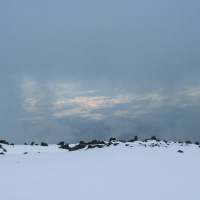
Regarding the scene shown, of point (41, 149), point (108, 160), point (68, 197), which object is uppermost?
point (41, 149)

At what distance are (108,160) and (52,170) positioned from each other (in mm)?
3004

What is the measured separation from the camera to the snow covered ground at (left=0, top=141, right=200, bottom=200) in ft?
30.2

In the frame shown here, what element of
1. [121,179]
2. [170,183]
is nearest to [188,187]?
[170,183]

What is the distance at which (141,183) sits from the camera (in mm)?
10516

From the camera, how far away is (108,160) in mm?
15625

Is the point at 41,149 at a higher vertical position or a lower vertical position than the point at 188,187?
higher

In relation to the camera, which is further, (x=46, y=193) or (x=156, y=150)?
(x=156, y=150)

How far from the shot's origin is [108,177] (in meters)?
11.7

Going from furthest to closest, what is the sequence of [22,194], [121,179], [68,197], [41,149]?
1. [41,149]
2. [121,179]
3. [22,194]
4. [68,197]

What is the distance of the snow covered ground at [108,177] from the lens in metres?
9.22

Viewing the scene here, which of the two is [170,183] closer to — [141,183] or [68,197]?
[141,183]

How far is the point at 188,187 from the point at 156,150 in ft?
30.0

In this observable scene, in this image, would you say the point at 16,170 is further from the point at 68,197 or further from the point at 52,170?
the point at 68,197

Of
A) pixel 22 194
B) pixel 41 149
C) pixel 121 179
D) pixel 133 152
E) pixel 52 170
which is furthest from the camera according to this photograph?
pixel 41 149
